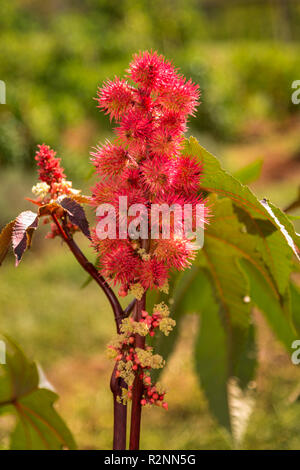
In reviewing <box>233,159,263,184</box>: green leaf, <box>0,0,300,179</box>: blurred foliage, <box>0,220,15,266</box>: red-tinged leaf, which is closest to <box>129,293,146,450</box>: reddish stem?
<box>0,220,15,266</box>: red-tinged leaf

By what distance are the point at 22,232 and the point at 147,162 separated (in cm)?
9

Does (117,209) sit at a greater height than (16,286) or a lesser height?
lesser

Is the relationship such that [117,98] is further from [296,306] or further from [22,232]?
[296,306]

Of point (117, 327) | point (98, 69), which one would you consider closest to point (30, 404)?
point (117, 327)

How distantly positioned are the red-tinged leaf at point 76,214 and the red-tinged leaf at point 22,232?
0.9 inches

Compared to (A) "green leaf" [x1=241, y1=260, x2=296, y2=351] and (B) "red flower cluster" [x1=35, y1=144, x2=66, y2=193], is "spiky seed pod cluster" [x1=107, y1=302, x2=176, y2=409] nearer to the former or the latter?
(B) "red flower cluster" [x1=35, y1=144, x2=66, y2=193]

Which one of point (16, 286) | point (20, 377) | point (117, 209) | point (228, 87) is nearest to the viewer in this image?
point (117, 209)

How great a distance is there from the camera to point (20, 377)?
566mm

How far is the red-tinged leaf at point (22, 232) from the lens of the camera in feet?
1.11

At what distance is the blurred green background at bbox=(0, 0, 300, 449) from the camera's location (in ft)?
4.78

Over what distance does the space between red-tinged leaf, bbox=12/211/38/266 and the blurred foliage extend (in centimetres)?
342

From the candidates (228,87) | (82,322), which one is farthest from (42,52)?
(82,322)
